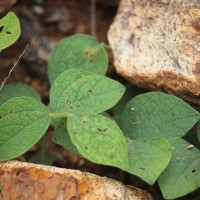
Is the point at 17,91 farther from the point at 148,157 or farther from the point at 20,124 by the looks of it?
the point at 148,157

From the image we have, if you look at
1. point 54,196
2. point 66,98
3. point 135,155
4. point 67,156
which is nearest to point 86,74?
point 66,98

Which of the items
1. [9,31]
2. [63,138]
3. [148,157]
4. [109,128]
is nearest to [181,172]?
[148,157]

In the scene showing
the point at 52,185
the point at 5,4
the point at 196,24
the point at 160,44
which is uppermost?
the point at 196,24

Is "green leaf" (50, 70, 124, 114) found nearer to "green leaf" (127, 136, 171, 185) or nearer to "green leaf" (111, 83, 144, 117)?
"green leaf" (127, 136, 171, 185)

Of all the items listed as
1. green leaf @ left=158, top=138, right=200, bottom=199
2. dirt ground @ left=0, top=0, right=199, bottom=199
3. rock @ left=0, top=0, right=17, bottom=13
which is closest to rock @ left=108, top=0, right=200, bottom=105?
green leaf @ left=158, top=138, right=200, bottom=199

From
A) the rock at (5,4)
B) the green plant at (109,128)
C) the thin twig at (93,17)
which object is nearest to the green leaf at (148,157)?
the green plant at (109,128)

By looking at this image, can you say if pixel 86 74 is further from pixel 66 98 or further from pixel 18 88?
pixel 18 88

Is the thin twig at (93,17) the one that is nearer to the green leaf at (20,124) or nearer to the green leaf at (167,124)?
the green leaf at (167,124)
